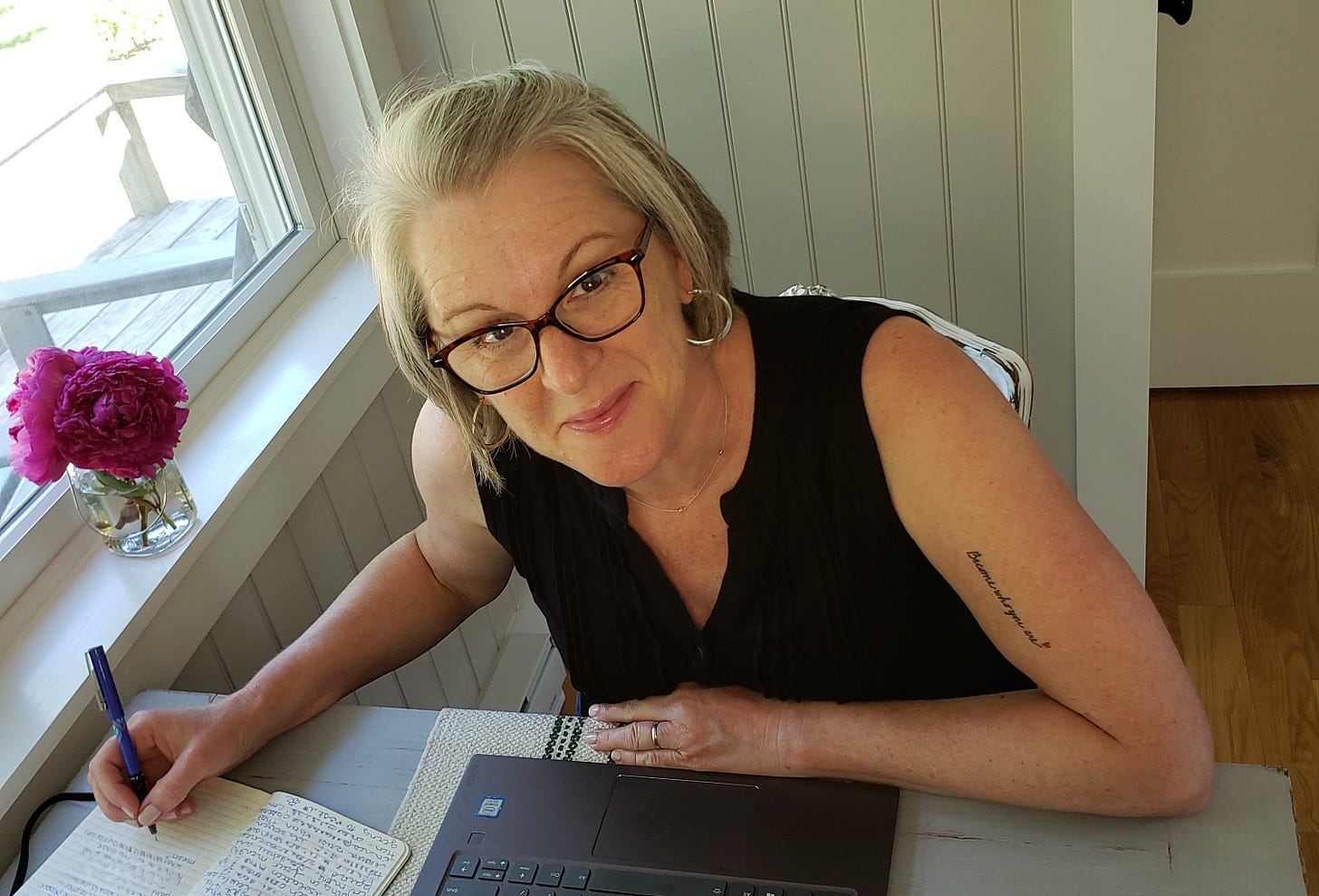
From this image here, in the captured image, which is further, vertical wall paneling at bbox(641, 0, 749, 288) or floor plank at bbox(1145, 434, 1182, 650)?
floor plank at bbox(1145, 434, 1182, 650)

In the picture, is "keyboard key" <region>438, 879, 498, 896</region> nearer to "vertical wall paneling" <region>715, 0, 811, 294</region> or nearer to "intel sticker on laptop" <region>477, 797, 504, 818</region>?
"intel sticker on laptop" <region>477, 797, 504, 818</region>

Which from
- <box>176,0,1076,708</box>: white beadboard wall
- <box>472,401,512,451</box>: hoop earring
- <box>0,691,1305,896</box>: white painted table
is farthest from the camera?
<box>176,0,1076,708</box>: white beadboard wall

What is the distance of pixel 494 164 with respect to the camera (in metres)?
0.97

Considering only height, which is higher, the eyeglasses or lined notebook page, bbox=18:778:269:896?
the eyeglasses

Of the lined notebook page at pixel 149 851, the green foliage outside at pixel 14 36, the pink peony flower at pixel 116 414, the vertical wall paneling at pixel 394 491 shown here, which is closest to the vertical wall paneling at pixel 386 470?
the vertical wall paneling at pixel 394 491

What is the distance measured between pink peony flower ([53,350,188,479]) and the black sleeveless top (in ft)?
1.09

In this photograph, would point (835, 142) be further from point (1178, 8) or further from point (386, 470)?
point (386, 470)

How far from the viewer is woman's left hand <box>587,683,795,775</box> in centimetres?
99

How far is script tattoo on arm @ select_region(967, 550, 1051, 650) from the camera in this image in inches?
37.3

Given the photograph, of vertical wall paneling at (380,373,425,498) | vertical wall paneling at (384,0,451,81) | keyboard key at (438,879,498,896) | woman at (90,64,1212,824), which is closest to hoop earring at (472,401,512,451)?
woman at (90,64,1212,824)

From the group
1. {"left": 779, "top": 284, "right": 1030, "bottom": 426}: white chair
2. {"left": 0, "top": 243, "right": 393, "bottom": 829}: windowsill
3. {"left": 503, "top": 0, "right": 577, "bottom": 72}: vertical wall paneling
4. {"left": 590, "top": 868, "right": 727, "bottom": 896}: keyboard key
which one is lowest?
{"left": 590, "top": 868, "right": 727, "bottom": 896}: keyboard key

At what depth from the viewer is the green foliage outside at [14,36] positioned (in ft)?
4.29

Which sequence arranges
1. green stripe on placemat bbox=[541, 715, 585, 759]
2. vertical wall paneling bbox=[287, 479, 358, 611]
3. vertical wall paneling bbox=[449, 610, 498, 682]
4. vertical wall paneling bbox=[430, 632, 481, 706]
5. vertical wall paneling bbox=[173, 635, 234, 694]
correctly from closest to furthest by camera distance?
green stripe on placemat bbox=[541, 715, 585, 759] < vertical wall paneling bbox=[173, 635, 234, 694] < vertical wall paneling bbox=[287, 479, 358, 611] < vertical wall paneling bbox=[430, 632, 481, 706] < vertical wall paneling bbox=[449, 610, 498, 682]

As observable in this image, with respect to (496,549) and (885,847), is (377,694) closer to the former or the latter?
(496,549)
